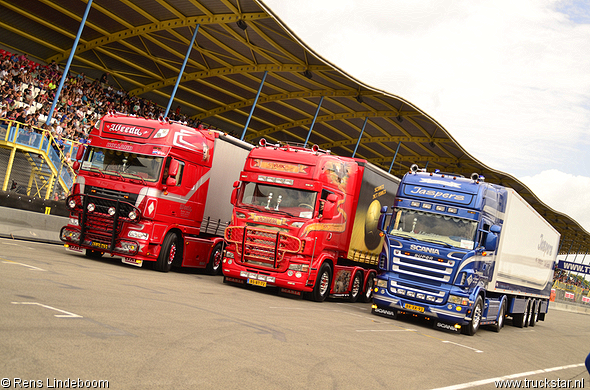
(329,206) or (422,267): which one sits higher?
(329,206)

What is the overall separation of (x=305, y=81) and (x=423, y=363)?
2490cm

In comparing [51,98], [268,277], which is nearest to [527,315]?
[268,277]

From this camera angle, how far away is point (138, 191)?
15.7 meters

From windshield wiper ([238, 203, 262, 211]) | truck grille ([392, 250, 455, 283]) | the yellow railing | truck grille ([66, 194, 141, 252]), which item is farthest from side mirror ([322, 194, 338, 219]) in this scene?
the yellow railing

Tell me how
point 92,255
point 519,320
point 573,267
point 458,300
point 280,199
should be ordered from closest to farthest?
point 458,300 < point 280,199 < point 92,255 < point 519,320 < point 573,267

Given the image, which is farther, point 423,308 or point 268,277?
point 268,277

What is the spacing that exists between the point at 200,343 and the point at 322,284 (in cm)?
975

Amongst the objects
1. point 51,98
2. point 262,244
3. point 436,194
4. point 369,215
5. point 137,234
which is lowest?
point 137,234

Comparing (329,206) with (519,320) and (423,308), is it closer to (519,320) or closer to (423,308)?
(423,308)

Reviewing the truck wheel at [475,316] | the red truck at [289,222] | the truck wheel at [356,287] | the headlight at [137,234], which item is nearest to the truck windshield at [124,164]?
the headlight at [137,234]

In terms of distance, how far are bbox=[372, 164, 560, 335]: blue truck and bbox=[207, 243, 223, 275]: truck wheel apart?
5.67m

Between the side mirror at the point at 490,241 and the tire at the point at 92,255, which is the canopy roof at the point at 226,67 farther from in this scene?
the side mirror at the point at 490,241

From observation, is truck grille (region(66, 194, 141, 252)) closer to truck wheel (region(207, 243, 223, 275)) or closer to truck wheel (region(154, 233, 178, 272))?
truck wheel (region(154, 233, 178, 272))

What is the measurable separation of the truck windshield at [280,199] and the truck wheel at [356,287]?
451 cm
